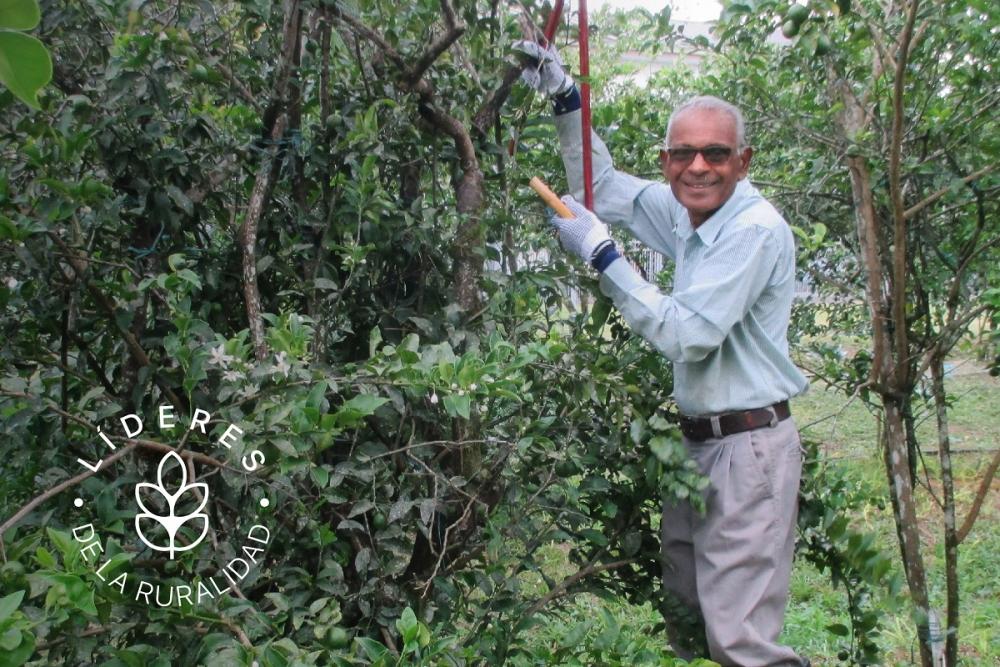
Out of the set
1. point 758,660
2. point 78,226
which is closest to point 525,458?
point 758,660

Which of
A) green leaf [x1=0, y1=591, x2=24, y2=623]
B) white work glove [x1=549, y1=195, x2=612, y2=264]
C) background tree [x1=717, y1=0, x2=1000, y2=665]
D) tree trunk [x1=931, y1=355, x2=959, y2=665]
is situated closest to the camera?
green leaf [x1=0, y1=591, x2=24, y2=623]

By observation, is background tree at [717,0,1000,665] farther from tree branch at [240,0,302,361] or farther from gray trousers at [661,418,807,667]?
tree branch at [240,0,302,361]

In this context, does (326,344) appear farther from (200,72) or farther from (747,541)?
(747,541)

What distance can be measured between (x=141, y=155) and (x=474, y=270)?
772 mm

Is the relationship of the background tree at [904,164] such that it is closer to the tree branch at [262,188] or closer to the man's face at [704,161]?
the man's face at [704,161]

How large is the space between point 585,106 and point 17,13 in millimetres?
1808

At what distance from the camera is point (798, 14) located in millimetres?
2180

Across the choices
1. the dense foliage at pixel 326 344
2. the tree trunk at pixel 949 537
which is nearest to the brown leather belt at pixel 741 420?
the dense foliage at pixel 326 344

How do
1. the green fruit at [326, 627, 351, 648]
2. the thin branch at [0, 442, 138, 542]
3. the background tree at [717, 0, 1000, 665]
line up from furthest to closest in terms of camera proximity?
the background tree at [717, 0, 1000, 665] < the green fruit at [326, 627, 351, 648] < the thin branch at [0, 442, 138, 542]

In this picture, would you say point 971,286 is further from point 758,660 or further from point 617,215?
point 758,660

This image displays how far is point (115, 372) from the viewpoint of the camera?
82.4 inches

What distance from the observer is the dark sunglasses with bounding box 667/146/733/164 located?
7.15ft

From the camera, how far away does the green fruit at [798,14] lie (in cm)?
218

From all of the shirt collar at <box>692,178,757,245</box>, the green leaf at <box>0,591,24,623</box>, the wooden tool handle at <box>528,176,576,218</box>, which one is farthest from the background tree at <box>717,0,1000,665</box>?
the green leaf at <box>0,591,24,623</box>
